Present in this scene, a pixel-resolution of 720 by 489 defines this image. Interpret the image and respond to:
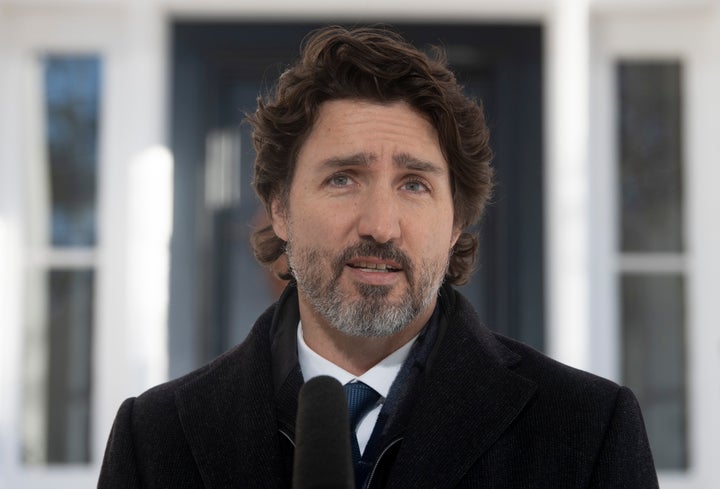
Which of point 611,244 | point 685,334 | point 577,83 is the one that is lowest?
point 685,334

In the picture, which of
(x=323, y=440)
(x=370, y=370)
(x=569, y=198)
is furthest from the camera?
(x=569, y=198)

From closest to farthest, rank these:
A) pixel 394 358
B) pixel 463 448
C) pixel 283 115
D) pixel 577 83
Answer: pixel 463 448, pixel 394 358, pixel 283 115, pixel 577 83

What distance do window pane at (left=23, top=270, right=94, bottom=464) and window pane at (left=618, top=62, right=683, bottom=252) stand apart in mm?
1844

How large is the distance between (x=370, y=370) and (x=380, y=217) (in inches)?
11.7

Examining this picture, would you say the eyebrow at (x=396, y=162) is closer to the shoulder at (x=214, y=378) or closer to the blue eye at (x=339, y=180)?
the blue eye at (x=339, y=180)

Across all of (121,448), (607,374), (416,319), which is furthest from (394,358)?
(607,374)

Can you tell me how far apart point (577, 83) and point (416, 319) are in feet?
6.15

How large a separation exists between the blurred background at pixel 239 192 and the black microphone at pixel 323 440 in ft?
7.92

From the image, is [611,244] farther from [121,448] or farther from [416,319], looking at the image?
[121,448]

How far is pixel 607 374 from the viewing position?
3854mm

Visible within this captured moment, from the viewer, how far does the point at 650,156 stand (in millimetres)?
3928

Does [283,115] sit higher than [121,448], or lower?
higher

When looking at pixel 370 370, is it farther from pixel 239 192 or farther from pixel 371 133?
pixel 239 192

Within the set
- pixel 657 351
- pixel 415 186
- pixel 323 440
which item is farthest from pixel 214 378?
pixel 657 351
